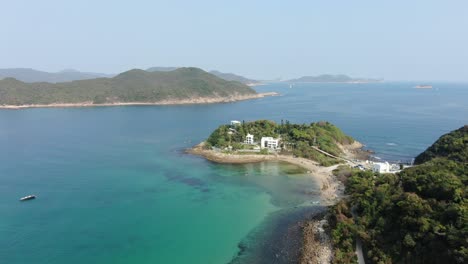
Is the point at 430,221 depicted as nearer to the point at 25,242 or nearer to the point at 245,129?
the point at 25,242

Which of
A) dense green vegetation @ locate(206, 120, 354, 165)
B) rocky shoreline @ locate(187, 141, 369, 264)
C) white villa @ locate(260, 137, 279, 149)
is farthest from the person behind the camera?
white villa @ locate(260, 137, 279, 149)

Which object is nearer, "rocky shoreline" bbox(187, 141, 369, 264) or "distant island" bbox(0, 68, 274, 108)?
"rocky shoreline" bbox(187, 141, 369, 264)

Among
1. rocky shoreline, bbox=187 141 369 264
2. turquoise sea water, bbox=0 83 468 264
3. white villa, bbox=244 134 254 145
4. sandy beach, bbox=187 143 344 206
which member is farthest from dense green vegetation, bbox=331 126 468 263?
white villa, bbox=244 134 254 145

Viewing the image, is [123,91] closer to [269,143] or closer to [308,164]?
[269,143]

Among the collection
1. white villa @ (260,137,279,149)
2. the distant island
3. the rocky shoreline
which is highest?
the distant island

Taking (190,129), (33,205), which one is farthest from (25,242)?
(190,129)

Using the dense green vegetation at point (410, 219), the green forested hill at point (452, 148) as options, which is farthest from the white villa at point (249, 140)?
the dense green vegetation at point (410, 219)

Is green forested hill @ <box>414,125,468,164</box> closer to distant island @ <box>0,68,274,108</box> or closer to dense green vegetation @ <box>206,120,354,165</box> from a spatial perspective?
dense green vegetation @ <box>206,120,354,165</box>
